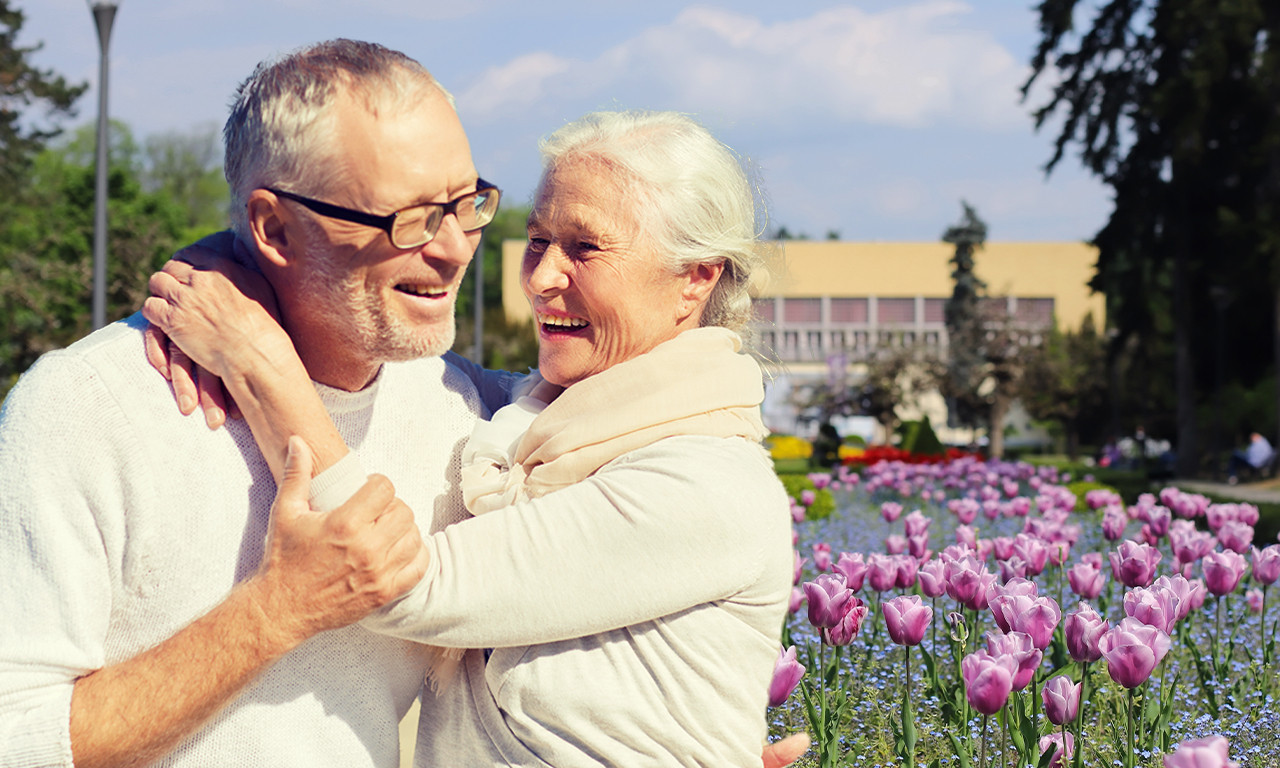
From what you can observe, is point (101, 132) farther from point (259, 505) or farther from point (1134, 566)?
point (259, 505)

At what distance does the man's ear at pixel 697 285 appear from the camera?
2.23 m

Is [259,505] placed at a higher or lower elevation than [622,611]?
higher

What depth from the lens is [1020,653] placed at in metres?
2.78

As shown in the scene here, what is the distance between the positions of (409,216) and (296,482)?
1.47 ft

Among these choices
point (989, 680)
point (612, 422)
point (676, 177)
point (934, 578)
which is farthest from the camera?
point (934, 578)

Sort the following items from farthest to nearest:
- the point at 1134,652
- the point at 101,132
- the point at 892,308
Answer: the point at 892,308, the point at 101,132, the point at 1134,652

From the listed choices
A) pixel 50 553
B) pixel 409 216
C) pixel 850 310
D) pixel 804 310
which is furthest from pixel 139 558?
pixel 850 310

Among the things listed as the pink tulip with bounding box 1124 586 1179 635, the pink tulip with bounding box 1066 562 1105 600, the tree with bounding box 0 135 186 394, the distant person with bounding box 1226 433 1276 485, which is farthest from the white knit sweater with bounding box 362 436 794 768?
the distant person with bounding box 1226 433 1276 485

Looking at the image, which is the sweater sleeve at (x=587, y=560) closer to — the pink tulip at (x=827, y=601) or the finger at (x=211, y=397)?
the finger at (x=211, y=397)

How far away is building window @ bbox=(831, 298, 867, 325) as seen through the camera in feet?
191

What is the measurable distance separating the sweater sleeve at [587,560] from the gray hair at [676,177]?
0.51m

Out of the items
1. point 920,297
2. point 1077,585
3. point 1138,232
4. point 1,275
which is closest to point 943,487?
point 1077,585

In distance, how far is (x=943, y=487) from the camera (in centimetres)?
1151

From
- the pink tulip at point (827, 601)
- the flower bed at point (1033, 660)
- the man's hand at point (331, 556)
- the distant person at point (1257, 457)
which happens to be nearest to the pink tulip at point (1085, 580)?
the flower bed at point (1033, 660)
